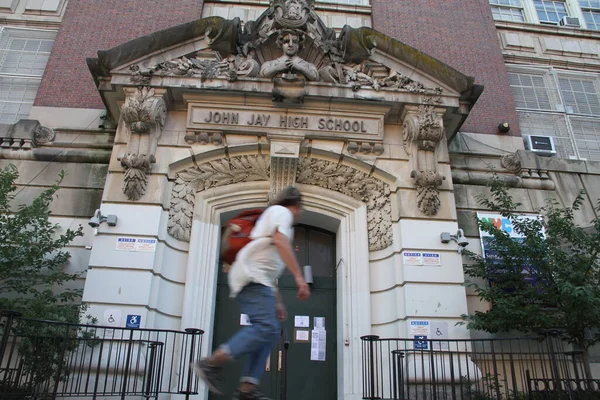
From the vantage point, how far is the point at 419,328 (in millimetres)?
8742

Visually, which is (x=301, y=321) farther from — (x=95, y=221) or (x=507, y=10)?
(x=507, y=10)

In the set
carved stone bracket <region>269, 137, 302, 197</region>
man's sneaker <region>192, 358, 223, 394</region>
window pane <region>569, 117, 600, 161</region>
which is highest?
window pane <region>569, 117, 600, 161</region>

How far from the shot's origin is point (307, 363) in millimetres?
9750

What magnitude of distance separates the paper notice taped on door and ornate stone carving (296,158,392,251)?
2.17 meters

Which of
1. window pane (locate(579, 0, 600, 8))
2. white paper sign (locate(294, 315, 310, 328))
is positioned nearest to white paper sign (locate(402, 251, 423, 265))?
white paper sign (locate(294, 315, 310, 328))

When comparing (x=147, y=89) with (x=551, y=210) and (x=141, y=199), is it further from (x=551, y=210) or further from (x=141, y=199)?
(x=551, y=210)

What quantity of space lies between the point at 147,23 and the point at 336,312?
9355 mm

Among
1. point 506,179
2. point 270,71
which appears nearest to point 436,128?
point 506,179

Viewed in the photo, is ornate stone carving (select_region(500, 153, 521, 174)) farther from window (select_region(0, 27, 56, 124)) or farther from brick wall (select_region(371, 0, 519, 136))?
window (select_region(0, 27, 56, 124))

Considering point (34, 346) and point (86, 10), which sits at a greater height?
point (86, 10)

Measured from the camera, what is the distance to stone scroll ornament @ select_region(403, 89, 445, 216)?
9.73 m

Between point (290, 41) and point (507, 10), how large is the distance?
896cm

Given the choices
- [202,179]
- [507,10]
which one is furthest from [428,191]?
[507,10]

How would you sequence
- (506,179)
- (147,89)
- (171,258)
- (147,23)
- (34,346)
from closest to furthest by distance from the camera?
(34,346), (171,258), (147,89), (506,179), (147,23)
